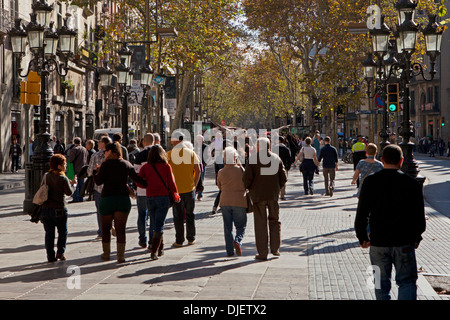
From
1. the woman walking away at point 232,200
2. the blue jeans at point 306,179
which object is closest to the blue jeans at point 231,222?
the woman walking away at point 232,200

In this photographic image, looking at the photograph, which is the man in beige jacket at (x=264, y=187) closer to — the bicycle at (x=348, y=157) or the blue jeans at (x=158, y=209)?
the blue jeans at (x=158, y=209)

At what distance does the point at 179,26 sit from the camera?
33.5 meters

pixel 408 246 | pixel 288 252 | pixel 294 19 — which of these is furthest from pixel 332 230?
pixel 294 19

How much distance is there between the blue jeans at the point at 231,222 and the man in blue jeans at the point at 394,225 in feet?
13.0

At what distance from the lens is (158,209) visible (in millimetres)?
9398

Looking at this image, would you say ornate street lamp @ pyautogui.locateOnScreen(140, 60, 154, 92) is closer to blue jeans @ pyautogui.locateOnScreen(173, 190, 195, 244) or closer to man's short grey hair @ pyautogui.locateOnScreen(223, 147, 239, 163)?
blue jeans @ pyautogui.locateOnScreen(173, 190, 195, 244)

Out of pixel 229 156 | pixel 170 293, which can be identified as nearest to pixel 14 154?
pixel 229 156

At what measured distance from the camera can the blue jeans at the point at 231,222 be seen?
31.2 feet

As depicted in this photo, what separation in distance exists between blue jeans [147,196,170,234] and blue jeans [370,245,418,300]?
427 cm

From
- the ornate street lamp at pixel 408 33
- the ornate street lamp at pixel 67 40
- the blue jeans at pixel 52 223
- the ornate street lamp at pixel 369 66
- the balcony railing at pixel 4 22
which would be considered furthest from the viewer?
the balcony railing at pixel 4 22

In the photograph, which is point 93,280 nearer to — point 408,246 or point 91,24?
point 408,246

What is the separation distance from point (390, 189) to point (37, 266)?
5052 mm

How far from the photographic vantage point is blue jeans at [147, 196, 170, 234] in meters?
9.38

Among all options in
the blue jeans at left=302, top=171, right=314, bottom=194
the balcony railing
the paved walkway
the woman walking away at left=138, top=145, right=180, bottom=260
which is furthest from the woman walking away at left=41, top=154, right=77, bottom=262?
the balcony railing
